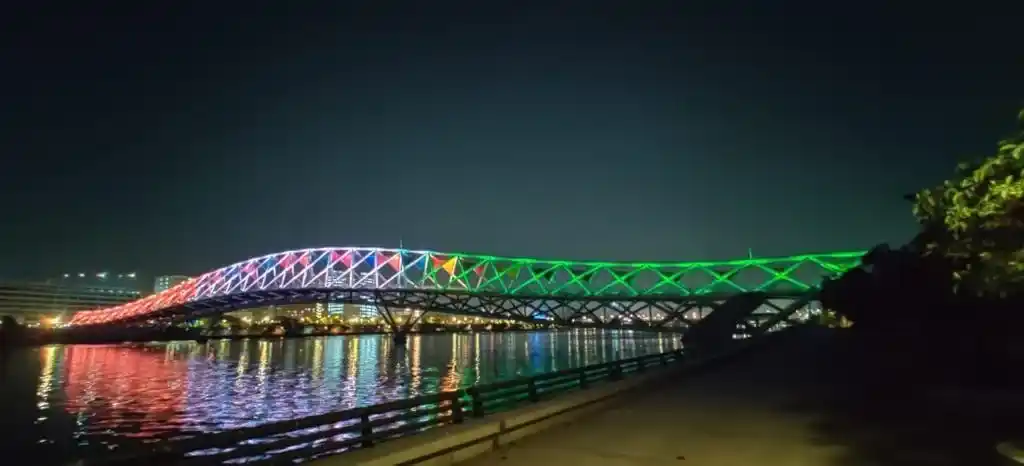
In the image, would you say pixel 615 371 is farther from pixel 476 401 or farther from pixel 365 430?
pixel 365 430

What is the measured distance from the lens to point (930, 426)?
1606 centimetres

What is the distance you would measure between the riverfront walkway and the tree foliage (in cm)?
419

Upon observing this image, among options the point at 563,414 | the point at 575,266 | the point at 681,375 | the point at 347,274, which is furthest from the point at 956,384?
the point at 347,274

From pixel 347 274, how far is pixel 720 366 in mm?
125017

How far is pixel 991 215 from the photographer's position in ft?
27.6

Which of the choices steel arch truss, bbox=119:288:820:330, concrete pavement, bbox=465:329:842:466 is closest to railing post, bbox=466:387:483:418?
concrete pavement, bbox=465:329:842:466

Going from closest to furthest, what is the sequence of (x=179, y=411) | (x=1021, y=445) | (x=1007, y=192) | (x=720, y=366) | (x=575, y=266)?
(x=1007, y=192) → (x=1021, y=445) → (x=179, y=411) → (x=720, y=366) → (x=575, y=266)

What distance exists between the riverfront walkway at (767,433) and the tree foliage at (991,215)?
13.8 ft

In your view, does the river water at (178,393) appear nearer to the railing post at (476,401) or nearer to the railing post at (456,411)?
the railing post at (476,401)

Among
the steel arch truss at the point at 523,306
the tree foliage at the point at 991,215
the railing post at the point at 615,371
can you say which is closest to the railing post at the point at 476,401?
the tree foliage at the point at 991,215

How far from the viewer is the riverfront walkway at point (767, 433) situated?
1241 centimetres

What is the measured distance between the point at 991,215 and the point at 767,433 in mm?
8335

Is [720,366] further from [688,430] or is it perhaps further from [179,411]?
[179,411]

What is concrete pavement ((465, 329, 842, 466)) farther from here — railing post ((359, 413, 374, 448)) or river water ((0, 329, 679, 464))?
river water ((0, 329, 679, 464))
